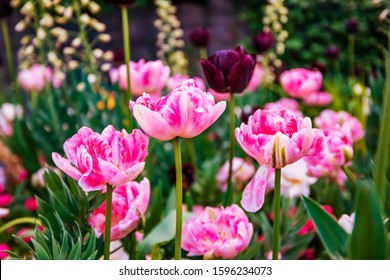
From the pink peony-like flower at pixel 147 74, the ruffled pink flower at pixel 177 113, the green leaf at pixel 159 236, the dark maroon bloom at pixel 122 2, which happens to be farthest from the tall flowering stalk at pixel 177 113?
the pink peony-like flower at pixel 147 74

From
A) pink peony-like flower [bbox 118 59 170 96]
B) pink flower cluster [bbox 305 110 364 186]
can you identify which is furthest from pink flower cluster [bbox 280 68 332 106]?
pink flower cluster [bbox 305 110 364 186]

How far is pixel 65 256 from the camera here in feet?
1.81

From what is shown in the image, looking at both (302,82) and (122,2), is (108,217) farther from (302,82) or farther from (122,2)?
(302,82)

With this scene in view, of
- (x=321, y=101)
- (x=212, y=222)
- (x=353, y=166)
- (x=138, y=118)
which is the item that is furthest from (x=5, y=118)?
(x=138, y=118)

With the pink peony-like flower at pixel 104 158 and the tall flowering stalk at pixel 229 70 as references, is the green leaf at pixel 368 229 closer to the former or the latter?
the pink peony-like flower at pixel 104 158

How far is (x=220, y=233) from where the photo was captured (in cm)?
68

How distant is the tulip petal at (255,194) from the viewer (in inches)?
20.8

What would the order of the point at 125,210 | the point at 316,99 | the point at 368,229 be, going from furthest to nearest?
the point at 316,99
the point at 125,210
the point at 368,229

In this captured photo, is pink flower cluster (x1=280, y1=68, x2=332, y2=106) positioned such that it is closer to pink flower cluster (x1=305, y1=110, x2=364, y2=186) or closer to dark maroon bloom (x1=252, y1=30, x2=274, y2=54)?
dark maroon bloom (x1=252, y1=30, x2=274, y2=54)

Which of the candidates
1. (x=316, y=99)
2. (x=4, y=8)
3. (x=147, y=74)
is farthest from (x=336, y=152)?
(x=316, y=99)

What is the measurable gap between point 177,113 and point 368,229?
0.67 ft
